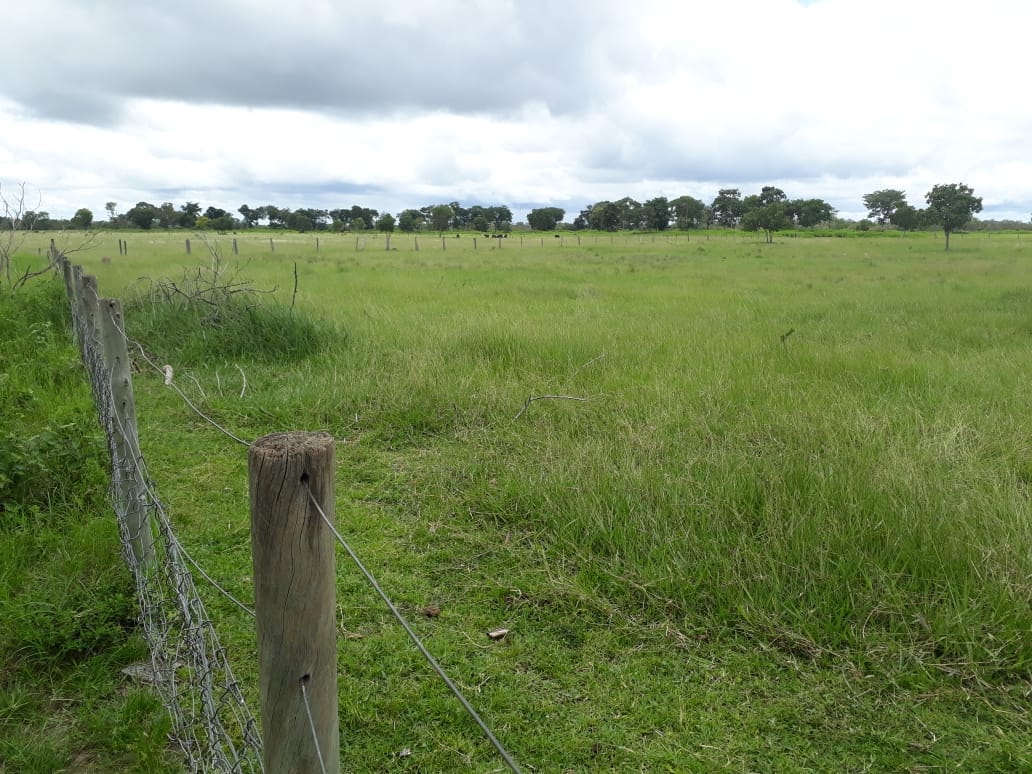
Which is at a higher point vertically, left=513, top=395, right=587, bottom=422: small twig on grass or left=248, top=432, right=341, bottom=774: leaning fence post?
left=248, top=432, right=341, bottom=774: leaning fence post

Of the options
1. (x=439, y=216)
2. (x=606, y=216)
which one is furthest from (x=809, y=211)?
(x=439, y=216)

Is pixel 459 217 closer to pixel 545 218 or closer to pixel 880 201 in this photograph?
pixel 545 218

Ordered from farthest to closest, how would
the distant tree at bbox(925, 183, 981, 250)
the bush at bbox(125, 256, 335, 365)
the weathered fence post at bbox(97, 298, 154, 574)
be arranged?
the distant tree at bbox(925, 183, 981, 250), the bush at bbox(125, 256, 335, 365), the weathered fence post at bbox(97, 298, 154, 574)

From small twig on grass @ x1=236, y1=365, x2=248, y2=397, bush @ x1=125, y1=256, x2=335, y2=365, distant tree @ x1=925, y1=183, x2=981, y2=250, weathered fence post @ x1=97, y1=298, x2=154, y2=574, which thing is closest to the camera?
weathered fence post @ x1=97, y1=298, x2=154, y2=574

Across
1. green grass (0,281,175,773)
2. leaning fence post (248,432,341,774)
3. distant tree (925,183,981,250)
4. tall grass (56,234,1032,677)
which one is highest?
distant tree (925,183,981,250)

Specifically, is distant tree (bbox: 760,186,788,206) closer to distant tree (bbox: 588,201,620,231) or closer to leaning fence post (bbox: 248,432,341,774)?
distant tree (bbox: 588,201,620,231)

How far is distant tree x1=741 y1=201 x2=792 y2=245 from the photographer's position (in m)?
77.8

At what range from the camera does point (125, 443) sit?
11.6 feet

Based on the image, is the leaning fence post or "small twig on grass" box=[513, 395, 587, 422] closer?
the leaning fence post

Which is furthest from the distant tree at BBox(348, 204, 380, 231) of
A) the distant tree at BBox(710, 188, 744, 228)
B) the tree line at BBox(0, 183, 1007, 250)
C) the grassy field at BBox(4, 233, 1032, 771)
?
the grassy field at BBox(4, 233, 1032, 771)

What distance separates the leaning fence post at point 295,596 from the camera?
150cm

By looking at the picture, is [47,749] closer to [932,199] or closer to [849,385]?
[849,385]

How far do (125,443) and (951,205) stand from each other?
55004mm

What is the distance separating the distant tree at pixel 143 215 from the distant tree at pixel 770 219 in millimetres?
72480
